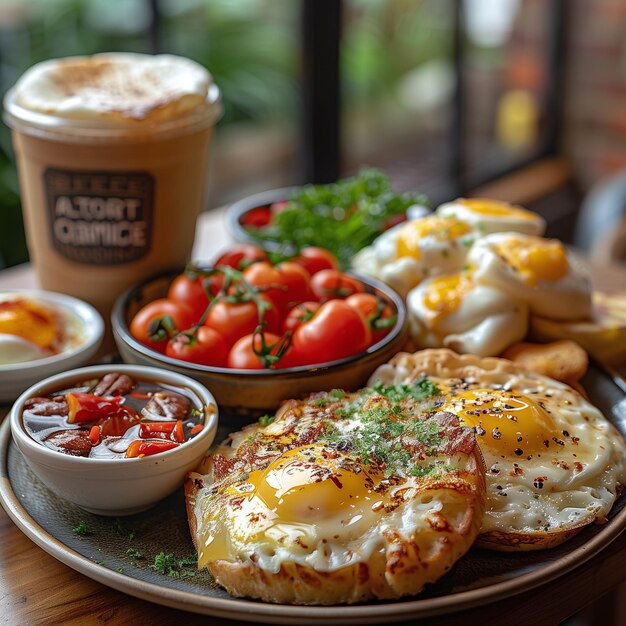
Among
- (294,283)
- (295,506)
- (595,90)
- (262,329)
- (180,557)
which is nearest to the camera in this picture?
(295,506)

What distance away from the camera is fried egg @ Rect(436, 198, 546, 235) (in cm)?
222

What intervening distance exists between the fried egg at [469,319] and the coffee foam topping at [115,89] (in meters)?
0.74

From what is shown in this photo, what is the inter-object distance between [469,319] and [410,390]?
36 cm

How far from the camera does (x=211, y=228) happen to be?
316 cm

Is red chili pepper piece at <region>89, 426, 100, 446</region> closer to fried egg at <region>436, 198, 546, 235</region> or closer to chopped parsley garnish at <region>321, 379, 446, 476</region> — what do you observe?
chopped parsley garnish at <region>321, 379, 446, 476</region>

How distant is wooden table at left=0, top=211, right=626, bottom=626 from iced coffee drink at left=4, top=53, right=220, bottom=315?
2.68ft

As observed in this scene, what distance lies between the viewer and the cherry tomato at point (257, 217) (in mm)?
2678

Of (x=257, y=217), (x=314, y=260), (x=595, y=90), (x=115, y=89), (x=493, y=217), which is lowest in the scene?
(x=595, y=90)

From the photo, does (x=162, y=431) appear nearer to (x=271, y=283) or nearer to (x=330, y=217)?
(x=271, y=283)

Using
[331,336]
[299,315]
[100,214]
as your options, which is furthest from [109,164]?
[331,336]

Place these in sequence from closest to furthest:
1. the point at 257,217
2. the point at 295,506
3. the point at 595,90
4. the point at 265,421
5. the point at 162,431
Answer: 1. the point at 295,506
2. the point at 162,431
3. the point at 265,421
4. the point at 257,217
5. the point at 595,90

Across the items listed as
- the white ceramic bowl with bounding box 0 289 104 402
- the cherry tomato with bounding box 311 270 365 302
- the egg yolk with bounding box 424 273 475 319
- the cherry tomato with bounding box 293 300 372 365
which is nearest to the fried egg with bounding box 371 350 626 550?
the cherry tomato with bounding box 293 300 372 365

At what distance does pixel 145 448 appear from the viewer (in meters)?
1.49

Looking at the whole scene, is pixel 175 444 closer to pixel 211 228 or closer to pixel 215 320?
pixel 215 320
